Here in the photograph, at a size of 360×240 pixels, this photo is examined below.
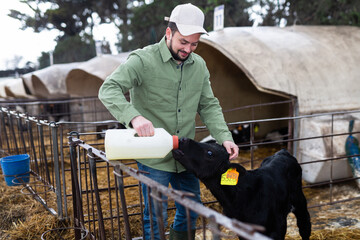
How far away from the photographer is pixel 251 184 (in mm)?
2559

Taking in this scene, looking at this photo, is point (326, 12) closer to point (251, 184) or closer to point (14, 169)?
point (251, 184)

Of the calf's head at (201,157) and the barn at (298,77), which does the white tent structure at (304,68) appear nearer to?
the barn at (298,77)

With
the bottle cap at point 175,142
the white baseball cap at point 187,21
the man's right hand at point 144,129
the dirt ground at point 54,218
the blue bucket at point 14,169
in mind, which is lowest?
the dirt ground at point 54,218

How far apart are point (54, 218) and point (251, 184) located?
2126 mm

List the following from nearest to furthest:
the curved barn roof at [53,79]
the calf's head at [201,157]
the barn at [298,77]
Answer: the calf's head at [201,157]
the barn at [298,77]
the curved barn roof at [53,79]

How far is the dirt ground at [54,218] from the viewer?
342 centimetres

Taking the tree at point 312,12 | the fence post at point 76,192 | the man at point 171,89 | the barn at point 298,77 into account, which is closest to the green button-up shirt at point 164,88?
the man at point 171,89

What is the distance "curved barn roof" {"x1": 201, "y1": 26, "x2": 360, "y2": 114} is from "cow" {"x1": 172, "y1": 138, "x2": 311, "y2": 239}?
274 cm

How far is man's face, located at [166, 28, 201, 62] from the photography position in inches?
85.3

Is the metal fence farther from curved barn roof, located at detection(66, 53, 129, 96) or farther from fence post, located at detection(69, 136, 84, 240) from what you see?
curved barn roof, located at detection(66, 53, 129, 96)

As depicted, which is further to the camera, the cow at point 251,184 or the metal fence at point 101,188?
the cow at point 251,184

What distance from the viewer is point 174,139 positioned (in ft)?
6.55

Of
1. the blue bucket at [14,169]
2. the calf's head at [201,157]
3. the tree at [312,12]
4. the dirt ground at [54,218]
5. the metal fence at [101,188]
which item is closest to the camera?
the metal fence at [101,188]

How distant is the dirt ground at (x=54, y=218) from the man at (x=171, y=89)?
1.67 meters
